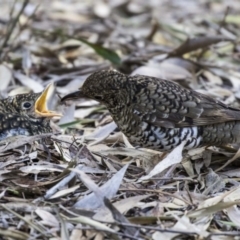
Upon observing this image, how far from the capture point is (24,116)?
4988mm

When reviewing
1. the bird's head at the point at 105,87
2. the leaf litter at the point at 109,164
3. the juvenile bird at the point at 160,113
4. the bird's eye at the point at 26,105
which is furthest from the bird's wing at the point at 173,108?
the bird's eye at the point at 26,105

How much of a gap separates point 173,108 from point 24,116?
105cm

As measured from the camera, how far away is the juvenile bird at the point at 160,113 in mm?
4742

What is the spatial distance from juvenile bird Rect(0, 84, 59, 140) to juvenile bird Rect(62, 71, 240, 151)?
0.32 metres

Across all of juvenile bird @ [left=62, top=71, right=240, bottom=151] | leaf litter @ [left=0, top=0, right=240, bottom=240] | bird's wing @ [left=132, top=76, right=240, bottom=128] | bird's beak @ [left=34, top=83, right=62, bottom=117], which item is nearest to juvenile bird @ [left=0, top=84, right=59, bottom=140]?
bird's beak @ [left=34, top=83, right=62, bottom=117]

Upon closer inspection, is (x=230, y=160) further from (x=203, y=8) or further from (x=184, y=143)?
(x=203, y=8)

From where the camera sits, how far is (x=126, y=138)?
525 cm

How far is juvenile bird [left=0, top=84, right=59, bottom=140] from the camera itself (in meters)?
4.86

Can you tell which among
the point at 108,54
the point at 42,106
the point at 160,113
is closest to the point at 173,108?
the point at 160,113

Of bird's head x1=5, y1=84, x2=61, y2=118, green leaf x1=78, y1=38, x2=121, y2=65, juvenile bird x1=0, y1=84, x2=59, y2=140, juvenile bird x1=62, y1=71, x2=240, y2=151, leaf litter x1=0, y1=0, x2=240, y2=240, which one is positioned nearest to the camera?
leaf litter x1=0, y1=0, x2=240, y2=240

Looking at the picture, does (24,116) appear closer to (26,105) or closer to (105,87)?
(26,105)

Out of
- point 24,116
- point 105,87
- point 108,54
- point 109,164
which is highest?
point 105,87

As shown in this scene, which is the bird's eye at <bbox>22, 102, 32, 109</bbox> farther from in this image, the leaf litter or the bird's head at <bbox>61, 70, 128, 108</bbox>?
the bird's head at <bbox>61, 70, 128, 108</bbox>

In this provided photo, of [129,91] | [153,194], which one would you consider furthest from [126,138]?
[153,194]
